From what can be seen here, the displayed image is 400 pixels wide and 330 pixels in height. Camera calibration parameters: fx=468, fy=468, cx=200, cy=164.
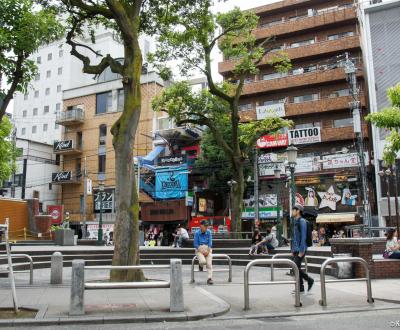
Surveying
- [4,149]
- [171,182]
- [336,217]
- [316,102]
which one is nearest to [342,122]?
[316,102]

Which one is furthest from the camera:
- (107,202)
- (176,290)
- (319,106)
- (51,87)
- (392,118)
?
(51,87)

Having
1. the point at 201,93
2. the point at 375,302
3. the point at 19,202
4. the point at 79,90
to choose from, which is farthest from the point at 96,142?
the point at 375,302

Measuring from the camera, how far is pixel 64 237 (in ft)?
84.0

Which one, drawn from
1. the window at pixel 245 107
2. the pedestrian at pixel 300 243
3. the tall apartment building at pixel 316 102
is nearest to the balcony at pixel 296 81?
the tall apartment building at pixel 316 102

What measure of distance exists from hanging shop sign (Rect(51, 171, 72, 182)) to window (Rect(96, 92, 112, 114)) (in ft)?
23.6

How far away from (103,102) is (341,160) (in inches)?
1019

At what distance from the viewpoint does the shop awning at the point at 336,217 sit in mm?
33947

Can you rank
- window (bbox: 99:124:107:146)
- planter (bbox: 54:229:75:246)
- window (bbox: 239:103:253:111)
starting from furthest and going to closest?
window (bbox: 99:124:107:146)
window (bbox: 239:103:253:111)
planter (bbox: 54:229:75:246)

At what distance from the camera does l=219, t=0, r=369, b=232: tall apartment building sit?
116ft

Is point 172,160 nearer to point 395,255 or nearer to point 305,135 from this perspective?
point 305,135

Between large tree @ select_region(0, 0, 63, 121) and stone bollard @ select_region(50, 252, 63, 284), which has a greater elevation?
large tree @ select_region(0, 0, 63, 121)

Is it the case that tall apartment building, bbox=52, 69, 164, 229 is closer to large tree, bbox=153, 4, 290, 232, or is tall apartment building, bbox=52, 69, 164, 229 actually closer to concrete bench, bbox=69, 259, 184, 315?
large tree, bbox=153, 4, 290, 232

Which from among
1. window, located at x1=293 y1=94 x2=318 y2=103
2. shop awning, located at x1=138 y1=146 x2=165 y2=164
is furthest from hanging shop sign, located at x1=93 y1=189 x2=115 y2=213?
window, located at x1=293 y1=94 x2=318 y2=103

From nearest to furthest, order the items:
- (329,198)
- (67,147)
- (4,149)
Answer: (4,149) → (329,198) → (67,147)
